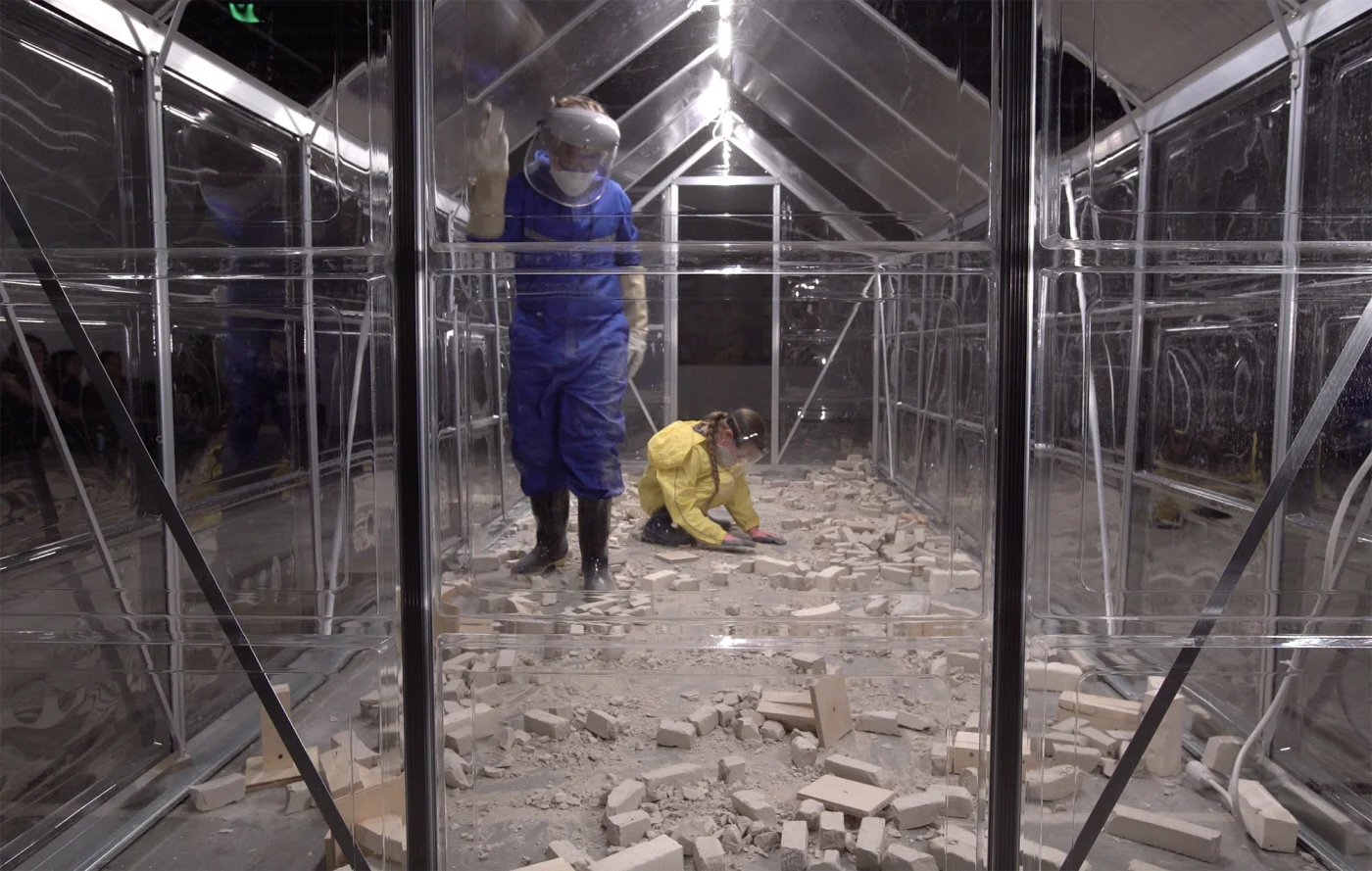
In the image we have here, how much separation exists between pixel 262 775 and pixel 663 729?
0.67m

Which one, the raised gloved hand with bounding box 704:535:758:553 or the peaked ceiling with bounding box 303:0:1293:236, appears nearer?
the peaked ceiling with bounding box 303:0:1293:236


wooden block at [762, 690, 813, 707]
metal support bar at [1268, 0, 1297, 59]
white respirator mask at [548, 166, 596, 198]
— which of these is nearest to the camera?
metal support bar at [1268, 0, 1297, 59]

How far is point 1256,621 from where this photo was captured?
4.71 feet

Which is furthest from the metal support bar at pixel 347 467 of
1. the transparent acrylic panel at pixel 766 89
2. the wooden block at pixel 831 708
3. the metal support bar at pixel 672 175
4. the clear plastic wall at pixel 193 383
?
the wooden block at pixel 831 708

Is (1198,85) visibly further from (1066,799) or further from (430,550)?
(430,550)

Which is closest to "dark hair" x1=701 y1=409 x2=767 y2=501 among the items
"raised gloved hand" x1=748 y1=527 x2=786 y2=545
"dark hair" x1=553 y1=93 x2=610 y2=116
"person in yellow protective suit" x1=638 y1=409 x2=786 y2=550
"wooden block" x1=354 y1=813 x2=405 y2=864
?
"person in yellow protective suit" x1=638 y1=409 x2=786 y2=550

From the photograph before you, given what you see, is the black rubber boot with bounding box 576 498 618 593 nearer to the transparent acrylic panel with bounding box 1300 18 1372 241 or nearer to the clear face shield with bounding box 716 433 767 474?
the clear face shield with bounding box 716 433 767 474

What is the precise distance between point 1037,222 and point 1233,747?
0.91 metres

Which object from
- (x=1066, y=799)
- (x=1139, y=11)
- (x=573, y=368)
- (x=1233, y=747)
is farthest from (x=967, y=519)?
(x=1139, y=11)

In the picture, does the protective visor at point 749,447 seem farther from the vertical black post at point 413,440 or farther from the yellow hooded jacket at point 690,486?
the vertical black post at point 413,440

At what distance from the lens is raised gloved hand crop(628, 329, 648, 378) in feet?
4.88

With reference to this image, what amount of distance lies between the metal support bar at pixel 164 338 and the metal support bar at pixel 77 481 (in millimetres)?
38

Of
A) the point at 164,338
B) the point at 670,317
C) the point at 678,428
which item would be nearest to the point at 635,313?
the point at 670,317

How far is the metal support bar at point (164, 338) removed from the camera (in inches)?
55.3
